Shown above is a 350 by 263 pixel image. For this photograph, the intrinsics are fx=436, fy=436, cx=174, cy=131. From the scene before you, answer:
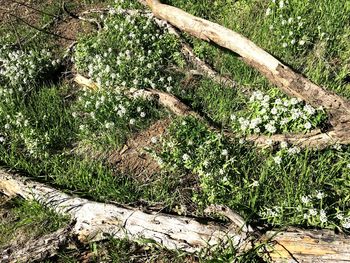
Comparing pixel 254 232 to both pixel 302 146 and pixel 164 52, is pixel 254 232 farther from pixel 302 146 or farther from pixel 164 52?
pixel 164 52

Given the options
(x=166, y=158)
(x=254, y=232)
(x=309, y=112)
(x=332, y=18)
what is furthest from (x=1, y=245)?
(x=332, y=18)

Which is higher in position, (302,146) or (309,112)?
(309,112)

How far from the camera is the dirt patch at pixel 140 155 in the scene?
18.1 ft

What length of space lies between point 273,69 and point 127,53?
240cm

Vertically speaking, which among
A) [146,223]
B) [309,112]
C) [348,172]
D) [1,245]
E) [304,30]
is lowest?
[1,245]

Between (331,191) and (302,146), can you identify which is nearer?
(331,191)

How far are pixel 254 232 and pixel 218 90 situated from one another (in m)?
2.46

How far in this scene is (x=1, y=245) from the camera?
5.05m

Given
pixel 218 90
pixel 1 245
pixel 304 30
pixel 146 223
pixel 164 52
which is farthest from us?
pixel 164 52

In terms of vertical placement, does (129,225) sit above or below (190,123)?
below

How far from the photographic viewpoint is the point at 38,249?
4711mm

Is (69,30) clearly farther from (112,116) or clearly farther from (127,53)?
(112,116)

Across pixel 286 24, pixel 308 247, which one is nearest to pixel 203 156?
pixel 308 247

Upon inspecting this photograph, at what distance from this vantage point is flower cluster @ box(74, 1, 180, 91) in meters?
6.50
